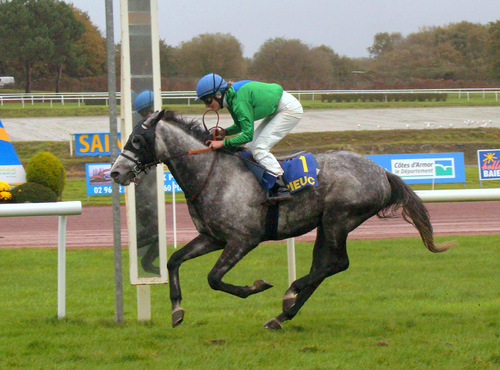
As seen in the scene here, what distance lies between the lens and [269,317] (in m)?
5.08

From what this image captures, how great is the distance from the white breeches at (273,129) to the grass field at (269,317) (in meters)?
1.14

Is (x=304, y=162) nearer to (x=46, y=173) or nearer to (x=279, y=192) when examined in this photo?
(x=279, y=192)

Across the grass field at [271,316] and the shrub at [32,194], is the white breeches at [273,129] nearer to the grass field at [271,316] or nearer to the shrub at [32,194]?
the grass field at [271,316]

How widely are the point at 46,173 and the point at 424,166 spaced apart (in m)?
7.81

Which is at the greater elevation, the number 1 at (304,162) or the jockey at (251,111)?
the jockey at (251,111)

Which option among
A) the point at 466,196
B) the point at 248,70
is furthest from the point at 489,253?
the point at 248,70

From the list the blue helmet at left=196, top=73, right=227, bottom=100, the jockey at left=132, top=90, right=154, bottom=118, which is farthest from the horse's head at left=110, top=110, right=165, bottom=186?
the jockey at left=132, top=90, right=154, bottom=118

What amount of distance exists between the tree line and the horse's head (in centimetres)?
2978

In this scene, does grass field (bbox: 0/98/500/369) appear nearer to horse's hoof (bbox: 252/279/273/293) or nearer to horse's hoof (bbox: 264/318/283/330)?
horse's hoof (bbox: 264/318/283/330)

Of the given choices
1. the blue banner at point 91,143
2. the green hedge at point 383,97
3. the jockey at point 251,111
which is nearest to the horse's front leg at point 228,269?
the jockey at point 251,111

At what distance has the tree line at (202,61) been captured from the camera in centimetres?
3878

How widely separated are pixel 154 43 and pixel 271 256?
3888mm

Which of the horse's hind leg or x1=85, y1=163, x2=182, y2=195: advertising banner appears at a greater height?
x1=85, y1=163, x2=182, y2=195: advertising banner

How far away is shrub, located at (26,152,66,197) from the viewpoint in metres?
13.8
